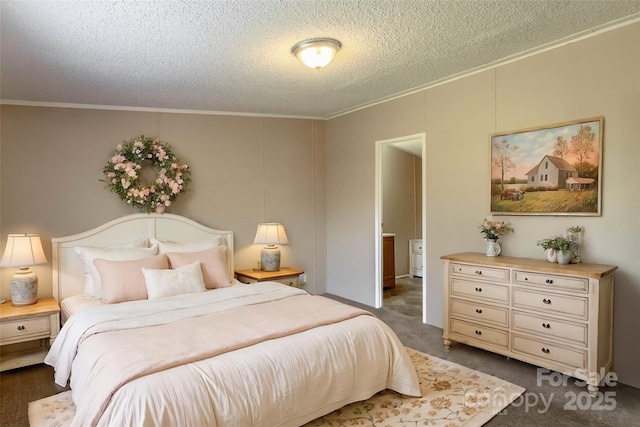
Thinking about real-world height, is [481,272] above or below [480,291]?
above

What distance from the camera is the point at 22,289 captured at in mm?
3336

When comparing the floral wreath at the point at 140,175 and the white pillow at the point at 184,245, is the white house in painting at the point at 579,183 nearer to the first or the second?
the white pillow at the point at 184,245

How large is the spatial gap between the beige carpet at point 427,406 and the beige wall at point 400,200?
396 cm

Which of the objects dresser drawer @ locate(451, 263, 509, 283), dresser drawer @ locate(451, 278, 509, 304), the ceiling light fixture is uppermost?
the ceiling light fixture

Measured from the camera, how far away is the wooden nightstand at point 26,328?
3078 mm

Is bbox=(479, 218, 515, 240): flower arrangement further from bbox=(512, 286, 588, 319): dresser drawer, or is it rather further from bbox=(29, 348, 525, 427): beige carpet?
bbox=(29, 348, 525, 427): beige carpet

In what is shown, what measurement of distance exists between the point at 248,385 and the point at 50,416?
4.92ft

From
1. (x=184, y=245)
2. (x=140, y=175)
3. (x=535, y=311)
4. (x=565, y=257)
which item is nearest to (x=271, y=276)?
(x=184, y=245)

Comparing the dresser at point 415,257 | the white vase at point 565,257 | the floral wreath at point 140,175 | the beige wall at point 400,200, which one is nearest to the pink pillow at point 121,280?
the floral wreath at point 140,175

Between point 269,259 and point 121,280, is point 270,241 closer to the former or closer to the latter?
point 269,259

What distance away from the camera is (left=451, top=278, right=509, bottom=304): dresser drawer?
304 cm

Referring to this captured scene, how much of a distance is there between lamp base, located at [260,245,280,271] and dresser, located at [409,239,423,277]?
3128 millimetres

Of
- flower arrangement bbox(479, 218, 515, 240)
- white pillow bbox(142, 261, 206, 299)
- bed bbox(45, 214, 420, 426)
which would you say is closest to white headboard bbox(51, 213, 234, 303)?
bed bbox(45, 214, 420, 426)

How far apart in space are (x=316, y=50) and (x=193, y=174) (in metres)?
2.45
